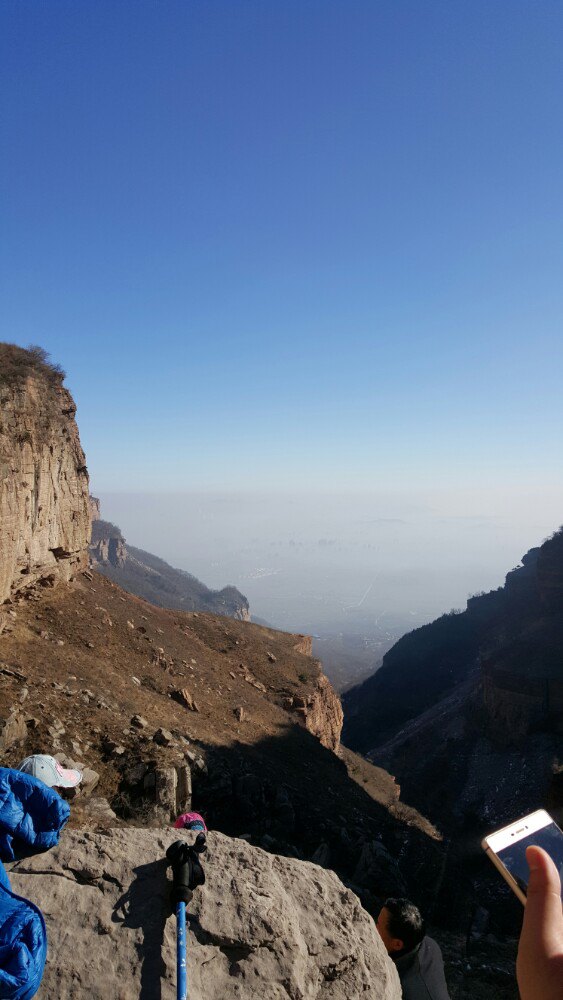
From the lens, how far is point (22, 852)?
3486mm

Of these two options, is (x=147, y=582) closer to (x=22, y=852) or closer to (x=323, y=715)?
(x=323, y=715)

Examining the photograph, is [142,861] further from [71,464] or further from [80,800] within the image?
[71,464]

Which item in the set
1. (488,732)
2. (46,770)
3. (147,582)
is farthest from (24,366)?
(147,582)

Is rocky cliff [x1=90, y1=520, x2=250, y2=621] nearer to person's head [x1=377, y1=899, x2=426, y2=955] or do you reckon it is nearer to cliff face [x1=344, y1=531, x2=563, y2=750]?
cliff face [x1=344, y1=531, x2=563, y2=750]

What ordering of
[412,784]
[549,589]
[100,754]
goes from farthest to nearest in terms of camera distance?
[549,589] → [412,784] → [100,754]

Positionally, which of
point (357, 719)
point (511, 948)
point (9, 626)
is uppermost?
point (9, 626)

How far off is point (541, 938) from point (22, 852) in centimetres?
350

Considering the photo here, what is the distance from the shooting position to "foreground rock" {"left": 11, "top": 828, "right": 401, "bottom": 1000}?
9.64 feet

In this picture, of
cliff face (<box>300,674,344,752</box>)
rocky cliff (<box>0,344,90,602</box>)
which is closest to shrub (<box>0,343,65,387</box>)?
rocky cliff (<box>0,344,90,602</box>)

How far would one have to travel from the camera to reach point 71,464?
18.9 m

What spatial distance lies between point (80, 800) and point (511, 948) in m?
13.7

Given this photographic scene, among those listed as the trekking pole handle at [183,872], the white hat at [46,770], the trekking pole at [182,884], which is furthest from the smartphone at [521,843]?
the white hat at [46,770]

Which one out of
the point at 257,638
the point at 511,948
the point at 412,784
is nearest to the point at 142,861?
the point at 511,948

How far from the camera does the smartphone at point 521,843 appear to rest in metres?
2.26
